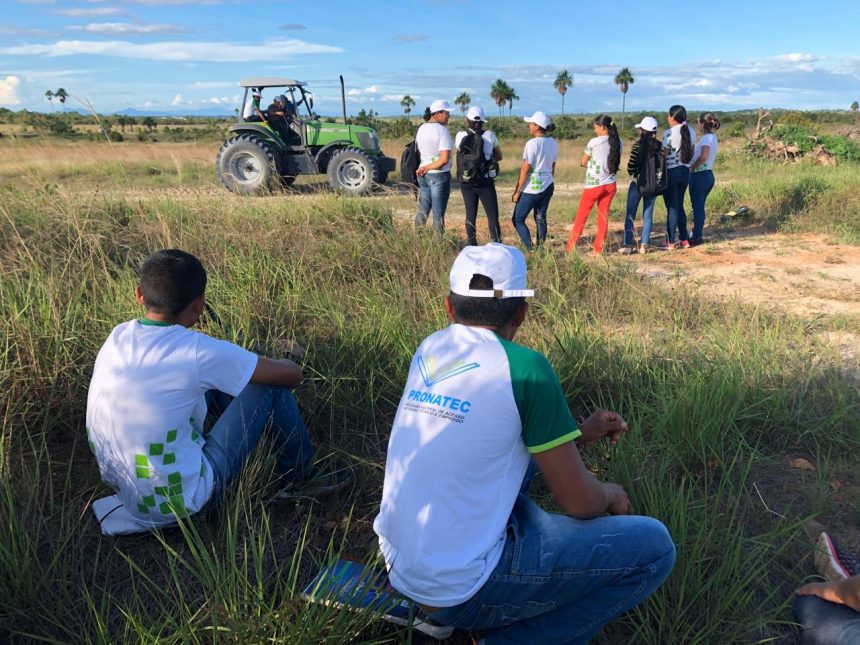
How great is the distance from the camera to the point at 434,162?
6.41 metres

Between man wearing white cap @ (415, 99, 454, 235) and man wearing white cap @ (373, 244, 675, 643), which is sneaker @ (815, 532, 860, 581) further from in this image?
man wearing white cap @ (415, 99, 454, 235)

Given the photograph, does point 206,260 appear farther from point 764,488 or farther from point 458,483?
point 764,488

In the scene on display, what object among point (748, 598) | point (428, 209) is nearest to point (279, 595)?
point (748, 598)

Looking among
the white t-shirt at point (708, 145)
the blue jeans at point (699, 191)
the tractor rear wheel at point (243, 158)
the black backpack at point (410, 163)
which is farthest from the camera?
the tractor rear wheel at point (243, 158)

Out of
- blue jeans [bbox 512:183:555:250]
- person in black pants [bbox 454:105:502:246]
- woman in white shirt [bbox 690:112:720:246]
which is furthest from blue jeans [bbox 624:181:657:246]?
person in black pants [bbox 454:105:502:246]

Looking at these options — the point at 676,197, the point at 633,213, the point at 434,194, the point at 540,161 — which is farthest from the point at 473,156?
the point at 676,197

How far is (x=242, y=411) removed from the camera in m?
2.37

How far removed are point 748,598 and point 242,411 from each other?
6.08 ft

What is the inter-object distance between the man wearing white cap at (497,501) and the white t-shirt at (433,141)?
4.84 meters

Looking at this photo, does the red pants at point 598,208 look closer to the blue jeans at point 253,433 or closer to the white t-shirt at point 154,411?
the blue jeans at point 253,433

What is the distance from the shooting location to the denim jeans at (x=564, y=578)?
5.52ft

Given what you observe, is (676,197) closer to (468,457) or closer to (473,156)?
(473,156)

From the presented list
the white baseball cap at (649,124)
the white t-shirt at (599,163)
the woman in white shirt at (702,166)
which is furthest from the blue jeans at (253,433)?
the woman in white shirt at (702,166)

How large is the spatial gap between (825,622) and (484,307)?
140cm
